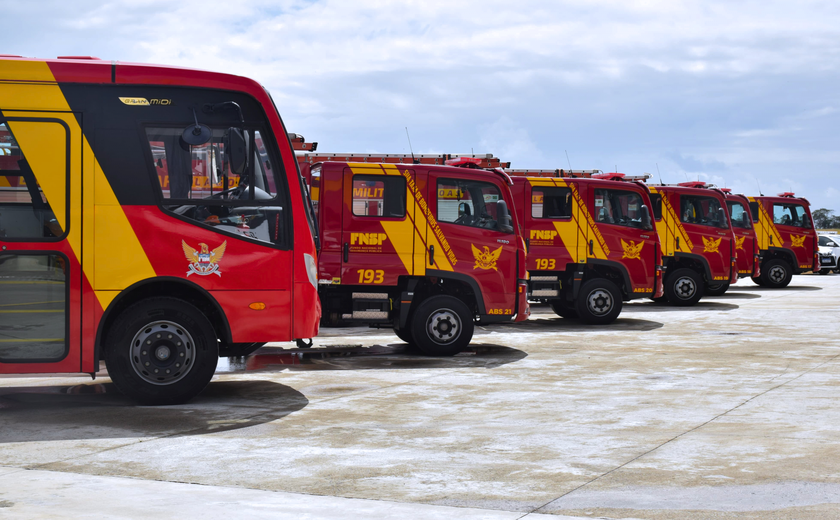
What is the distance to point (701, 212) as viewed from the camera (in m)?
20.0

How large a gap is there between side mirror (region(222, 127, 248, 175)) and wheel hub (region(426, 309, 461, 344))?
4.33m

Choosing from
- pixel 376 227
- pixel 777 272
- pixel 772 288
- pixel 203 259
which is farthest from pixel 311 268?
pixel 772 288

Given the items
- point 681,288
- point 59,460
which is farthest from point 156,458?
point 681,288

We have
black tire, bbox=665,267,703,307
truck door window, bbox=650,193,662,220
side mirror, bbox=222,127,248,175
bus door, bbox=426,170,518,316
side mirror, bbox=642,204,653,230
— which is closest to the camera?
side mirror, bbox=222,127,248,175

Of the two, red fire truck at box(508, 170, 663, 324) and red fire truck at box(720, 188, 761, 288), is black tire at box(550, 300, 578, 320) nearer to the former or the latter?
red fire truck at box(508, 170, 663, 324)

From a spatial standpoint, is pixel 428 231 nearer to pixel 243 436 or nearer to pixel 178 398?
pixel 178 398

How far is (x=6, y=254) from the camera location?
288 inches

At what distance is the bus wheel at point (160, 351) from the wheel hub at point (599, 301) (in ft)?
31.0

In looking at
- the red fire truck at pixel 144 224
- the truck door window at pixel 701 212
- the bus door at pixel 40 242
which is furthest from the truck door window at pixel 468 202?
the truck door window at pixel 701 212

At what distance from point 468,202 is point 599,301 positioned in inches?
205

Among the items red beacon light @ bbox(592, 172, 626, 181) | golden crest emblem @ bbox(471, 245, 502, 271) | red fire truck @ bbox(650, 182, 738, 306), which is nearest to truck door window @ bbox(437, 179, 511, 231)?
golden crest emblem @ bbox(471, 245, 502, 271)

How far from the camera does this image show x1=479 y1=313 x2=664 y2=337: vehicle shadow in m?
15.1

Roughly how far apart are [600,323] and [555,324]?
820mm

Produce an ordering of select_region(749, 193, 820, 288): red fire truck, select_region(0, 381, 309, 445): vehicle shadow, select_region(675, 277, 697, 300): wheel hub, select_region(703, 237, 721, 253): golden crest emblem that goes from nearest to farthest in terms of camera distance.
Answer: select_region(0, 381, 309, 445): vehicle shadow, select_region(703, 237, 721, 253): golden crest emblem, select_region(675, 277, 697, 300): wheel hub, select_region(749, 193, 820, 288): red fire truck
